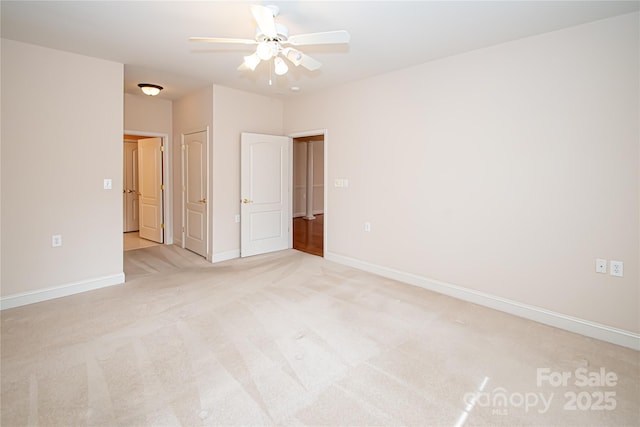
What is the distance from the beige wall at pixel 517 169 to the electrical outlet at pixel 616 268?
46mm

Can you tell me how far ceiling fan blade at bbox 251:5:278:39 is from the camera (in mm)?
2098

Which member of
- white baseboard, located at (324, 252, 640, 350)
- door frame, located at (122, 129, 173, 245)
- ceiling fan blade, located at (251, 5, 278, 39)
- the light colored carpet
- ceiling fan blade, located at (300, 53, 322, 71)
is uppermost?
ceiling fan blade, located at (251, 5, 278, 39)

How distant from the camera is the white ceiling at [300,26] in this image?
2.60 meters

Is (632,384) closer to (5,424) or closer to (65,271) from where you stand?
(5,424)

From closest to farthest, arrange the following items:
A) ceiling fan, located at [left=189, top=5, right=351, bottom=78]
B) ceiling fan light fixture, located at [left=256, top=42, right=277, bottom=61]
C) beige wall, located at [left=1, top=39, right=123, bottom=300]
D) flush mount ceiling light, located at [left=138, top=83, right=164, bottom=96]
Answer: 1. ceiling fan, located at [left=189, top=5, right=351, bottom=78]
2. ceiling fan light fixture, located at [left=256, top=42, right=277, bottom=61]
3. beige wall, located at [left=1, top=39, right=123, bottom=300]
4. flush mount ceiling light, located at [left=138, top=83, right=164, bottom=96]

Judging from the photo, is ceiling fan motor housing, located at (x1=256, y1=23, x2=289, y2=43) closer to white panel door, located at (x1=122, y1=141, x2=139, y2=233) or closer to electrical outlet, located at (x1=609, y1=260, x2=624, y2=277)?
electrical outlet, located at (x1=609, y1=260, x2=624, y2=277)

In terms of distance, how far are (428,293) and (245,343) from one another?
2.20m

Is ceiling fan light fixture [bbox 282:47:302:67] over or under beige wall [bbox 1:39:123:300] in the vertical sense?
over

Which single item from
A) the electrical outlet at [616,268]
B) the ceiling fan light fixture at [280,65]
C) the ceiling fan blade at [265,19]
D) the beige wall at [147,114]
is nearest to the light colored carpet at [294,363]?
the electrical outlet at [616,268]

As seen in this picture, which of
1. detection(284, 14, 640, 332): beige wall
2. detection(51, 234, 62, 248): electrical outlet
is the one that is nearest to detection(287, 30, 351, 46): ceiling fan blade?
detection(284, 14, 640, 332): beige wall

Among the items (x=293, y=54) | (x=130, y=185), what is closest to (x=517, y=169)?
(x=293, y=54)

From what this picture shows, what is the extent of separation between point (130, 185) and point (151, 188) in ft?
4.91

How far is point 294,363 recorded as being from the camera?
2.40 meters

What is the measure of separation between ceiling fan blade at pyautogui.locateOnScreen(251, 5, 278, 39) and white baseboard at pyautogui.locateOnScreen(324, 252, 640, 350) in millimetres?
3106
